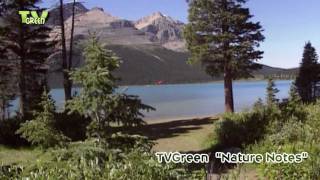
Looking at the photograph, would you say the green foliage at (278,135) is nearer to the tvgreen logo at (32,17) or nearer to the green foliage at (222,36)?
the green foliage at (222,36)

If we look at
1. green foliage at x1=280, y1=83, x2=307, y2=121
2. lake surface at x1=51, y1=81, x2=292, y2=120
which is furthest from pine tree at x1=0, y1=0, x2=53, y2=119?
green foliage at x1=280, y1=83, x2=307, y2=121

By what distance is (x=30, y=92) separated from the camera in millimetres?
27906

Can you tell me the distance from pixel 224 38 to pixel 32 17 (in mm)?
11435

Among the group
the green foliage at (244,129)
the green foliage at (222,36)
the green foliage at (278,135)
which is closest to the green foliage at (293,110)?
the green foliage at (278,135)

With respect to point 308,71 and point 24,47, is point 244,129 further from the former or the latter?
point 308,71

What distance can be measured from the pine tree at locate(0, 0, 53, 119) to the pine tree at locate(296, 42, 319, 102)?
2423cm

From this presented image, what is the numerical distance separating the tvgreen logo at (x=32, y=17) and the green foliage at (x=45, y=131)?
10.9 metres

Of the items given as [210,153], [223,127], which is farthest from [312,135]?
[223,127]

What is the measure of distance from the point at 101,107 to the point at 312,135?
6.66 m

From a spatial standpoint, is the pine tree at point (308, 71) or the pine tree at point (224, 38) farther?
the pine tree at point (308, 71)

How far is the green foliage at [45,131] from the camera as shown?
12.0 meters

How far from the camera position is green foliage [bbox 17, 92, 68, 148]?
12.0m

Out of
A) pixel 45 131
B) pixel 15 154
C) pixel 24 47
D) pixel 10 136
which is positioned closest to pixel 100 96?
pixel 45 131

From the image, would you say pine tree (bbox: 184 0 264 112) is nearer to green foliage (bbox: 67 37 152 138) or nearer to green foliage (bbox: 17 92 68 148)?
green foliage (bbox: 17 92 68 148)
